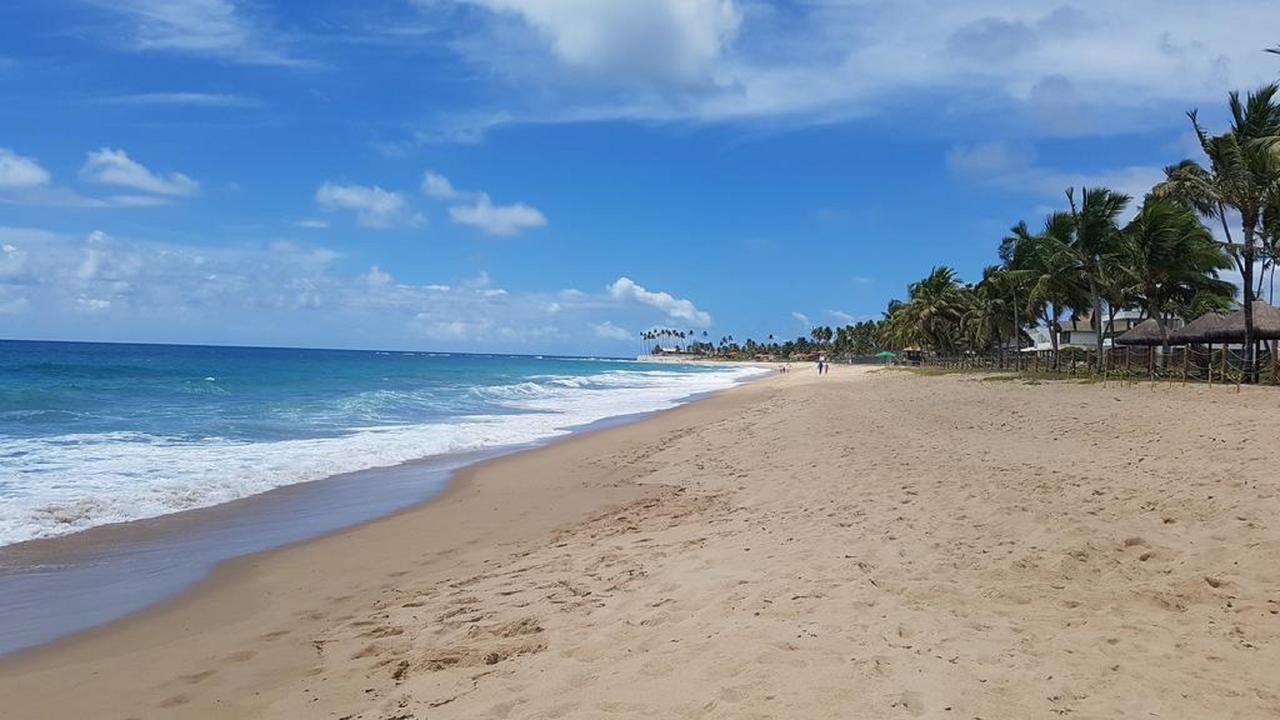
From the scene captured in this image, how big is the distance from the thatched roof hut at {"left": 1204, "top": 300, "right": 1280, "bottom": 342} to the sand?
20740 millimetres

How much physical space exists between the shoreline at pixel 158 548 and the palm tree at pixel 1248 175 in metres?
23.4

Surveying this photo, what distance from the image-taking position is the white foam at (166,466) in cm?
948

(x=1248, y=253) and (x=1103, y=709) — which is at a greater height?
→ (x=1248, y=253)

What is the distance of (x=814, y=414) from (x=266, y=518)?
12981 mm

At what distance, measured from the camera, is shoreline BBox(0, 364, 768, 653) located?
6133 mm

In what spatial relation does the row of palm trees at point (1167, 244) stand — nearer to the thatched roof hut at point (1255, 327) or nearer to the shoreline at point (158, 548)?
the thatched roof hut at point (1255, 327)

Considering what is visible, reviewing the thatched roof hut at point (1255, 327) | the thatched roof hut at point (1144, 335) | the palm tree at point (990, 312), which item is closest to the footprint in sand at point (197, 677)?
the thatched roof hut at point (1255, 327)

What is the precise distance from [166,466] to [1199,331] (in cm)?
3280

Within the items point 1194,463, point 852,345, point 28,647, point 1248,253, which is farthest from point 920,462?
point 852,345

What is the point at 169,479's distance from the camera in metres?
11.8

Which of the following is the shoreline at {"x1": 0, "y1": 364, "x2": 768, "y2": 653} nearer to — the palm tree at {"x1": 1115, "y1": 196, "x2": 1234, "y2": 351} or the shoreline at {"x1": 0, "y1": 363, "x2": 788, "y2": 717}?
the shoreline at {"x1": 0, "y1": 363, "x2": 788, "y2": 717}

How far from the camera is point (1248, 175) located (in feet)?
75.4

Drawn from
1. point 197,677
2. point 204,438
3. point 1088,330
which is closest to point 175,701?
point 197,677

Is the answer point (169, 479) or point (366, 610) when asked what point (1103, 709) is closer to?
point (366, 610)
